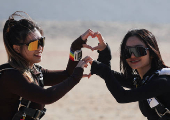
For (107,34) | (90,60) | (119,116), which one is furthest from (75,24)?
(90,60)

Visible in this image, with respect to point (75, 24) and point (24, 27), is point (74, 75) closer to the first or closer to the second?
point (24, 27)

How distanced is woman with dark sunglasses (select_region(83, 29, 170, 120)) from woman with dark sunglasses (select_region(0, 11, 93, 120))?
1.15 ft

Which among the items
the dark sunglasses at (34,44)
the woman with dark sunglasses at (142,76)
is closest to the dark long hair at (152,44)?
the woman with dark sunglasses at (142,76)

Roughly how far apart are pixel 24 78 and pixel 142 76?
1.28 m

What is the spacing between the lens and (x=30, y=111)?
342 centimetres

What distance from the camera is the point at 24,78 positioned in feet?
10.9

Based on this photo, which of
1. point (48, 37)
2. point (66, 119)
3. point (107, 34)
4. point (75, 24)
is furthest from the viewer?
point (75, 24)

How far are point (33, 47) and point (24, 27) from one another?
0.73 ft

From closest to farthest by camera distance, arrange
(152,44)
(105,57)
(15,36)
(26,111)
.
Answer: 1. (26,111)
2. (15,36)
3. (152,44)
4. (105,57)

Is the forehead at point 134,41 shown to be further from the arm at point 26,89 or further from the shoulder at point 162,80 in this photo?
the arm at point 26,89

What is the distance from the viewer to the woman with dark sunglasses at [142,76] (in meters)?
3.38

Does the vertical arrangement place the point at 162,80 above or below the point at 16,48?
below

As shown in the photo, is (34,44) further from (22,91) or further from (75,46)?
(75,46)

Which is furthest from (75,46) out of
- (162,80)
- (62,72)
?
(162,80)
